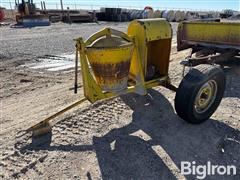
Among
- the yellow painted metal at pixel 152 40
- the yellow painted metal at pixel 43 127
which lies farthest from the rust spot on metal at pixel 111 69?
the yellow painted metal at pixel 43 127

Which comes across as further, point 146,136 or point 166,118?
point 166,118

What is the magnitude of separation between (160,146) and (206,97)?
121 centimetres

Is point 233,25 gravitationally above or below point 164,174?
above

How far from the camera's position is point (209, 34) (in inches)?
295

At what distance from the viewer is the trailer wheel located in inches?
163

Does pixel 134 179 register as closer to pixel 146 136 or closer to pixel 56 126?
pixel 146 136

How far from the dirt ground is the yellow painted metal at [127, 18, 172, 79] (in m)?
0.68

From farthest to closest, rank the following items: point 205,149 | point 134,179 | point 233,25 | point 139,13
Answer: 1. point 139,13
2. point 233,25
3. point 205,149
4. point 134,179

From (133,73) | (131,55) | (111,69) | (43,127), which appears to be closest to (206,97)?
(133,73)

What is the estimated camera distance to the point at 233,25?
6.99 meters

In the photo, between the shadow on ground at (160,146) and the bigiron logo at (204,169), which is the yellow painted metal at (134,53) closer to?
the shadow on ground at (160,146)

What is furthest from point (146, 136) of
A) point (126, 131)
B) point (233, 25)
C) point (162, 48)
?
point (233, 25)

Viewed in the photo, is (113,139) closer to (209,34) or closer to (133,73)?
(133,73)

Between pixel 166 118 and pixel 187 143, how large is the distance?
0.76 meters
